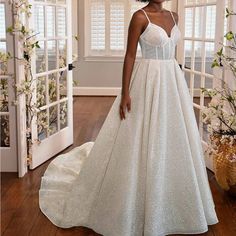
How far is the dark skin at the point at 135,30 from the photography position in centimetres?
252

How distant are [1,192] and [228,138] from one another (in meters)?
1.79

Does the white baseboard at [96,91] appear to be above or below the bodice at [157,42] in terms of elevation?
below

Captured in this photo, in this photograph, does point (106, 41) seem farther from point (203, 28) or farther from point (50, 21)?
point (203, 28)

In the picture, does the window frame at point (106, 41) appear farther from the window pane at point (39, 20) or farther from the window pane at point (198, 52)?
the window pane at point (39, 20)

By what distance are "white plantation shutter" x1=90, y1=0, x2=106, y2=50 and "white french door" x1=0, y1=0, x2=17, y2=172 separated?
4.30 meters

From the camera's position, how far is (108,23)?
7688mm

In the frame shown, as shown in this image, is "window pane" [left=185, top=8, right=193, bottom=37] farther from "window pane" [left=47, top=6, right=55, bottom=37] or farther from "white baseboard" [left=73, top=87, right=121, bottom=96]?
"white baseboard" [left=73, top=87, right=121, bottom=96]

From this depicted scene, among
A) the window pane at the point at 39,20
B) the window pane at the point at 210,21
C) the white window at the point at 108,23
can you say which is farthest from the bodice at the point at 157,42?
the white window at the point at 108,23

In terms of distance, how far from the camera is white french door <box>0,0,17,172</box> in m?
3.50

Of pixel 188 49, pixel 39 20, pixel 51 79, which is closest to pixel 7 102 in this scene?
pixel 51 79

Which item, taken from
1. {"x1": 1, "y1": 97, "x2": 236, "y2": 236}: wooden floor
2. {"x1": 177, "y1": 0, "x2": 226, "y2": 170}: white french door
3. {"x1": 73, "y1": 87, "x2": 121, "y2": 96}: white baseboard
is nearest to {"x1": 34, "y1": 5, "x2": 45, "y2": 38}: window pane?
{"x1": 1, "y1": 97, "x2": 236, "y2": 236}: wooden floor

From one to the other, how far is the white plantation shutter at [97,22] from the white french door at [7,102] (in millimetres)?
4305

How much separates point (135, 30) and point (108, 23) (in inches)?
209

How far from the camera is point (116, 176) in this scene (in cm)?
261
